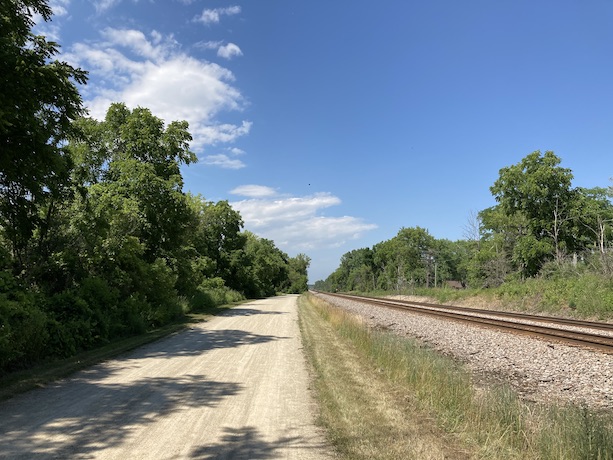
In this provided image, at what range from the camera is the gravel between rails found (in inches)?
306

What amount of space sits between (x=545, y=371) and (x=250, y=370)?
21.5ft

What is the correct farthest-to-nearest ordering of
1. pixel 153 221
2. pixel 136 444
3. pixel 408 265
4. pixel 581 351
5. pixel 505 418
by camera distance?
pixel 408 265 → pixel 153 221 → pixel 581 351 → pixel 505 418 → pixel 136 444

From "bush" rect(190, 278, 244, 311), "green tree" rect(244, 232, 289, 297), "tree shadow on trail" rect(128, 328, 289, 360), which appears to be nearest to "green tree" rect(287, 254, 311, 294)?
"green tree" rect(244, 232, 289, 297)

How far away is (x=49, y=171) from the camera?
10203 mm

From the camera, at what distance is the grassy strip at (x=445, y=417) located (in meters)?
4.52

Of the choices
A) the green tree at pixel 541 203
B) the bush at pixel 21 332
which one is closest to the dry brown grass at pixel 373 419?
the bush at pixel 21 332

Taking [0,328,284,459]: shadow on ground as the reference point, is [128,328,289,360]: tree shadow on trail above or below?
below

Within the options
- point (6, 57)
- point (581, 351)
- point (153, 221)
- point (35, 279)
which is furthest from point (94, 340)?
point (581, 351)

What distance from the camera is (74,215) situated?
14867 millimetres

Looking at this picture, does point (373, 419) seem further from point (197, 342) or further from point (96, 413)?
point (197, 342)

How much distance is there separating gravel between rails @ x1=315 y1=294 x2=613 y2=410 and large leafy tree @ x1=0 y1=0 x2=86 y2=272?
35.1 feet

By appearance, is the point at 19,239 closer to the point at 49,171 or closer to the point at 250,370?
the point at 49,171

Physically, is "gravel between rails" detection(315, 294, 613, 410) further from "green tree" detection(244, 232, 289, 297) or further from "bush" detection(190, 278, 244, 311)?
"green tree" detection(244, 232, 289, 297)

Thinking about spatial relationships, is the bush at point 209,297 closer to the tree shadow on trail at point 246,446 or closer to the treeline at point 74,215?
the treeline at point 74,215
